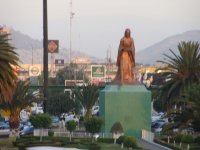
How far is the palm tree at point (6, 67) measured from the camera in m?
42.2

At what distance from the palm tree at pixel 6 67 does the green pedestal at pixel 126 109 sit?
11.3 metres

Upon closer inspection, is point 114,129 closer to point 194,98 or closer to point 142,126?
point 142,126

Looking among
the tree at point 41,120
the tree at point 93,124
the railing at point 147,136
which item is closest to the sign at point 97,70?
the railing at point 147,136

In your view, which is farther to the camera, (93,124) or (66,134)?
(66,134)

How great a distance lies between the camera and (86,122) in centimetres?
4700

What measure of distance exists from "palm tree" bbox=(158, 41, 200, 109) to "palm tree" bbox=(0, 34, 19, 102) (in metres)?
17.5

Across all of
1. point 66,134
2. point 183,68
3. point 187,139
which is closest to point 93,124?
point 187,139

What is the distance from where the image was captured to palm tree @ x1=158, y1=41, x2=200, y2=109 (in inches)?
2206

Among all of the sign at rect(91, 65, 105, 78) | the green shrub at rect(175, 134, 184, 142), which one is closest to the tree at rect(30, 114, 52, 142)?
the green shrub at rect(175, 134, 184, 142)

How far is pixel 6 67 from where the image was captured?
42156 millimetres

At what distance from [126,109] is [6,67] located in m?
13.7

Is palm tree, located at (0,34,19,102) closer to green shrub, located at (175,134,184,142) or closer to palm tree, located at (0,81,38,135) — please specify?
green shrub, located at (175,134,184,142)

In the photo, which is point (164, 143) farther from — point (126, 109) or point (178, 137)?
point (126, 109)

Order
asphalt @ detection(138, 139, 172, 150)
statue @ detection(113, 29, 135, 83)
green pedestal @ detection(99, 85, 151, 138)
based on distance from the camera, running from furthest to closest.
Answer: statue @ detection(113, 29, 135, 83)
green pedestal @ detection(99, 85, 151, 138)
asphalt @ detection(138, 139, 172, 150)
